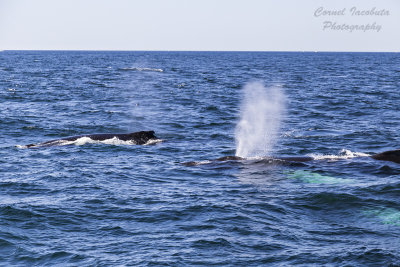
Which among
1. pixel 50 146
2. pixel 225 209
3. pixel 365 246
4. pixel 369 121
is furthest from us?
pixel 369 121

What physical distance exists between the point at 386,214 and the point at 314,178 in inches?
166

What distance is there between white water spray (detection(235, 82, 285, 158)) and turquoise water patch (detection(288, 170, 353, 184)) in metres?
4.88

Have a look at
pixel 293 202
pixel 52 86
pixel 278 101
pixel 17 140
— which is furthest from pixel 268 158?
pixel 52 86

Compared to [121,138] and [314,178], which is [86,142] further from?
[314,178]

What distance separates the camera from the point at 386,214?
15.6 metres

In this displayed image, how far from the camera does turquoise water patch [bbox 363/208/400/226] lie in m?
14.9

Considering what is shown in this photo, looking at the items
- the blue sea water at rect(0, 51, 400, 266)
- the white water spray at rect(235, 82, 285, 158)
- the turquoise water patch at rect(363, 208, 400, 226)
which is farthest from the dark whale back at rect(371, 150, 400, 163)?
the turquoise water patch at rect(363, 208, 400, 226)

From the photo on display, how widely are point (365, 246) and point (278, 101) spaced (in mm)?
40473

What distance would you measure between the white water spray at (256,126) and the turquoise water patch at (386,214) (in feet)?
30.7

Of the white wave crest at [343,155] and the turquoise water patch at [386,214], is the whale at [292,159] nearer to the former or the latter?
the white wave crest at [343,155]

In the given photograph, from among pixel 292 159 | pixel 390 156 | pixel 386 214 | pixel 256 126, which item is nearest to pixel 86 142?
pixel 292 159

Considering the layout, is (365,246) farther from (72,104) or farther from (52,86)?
(52,86)

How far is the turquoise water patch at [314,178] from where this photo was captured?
1912 centimetres

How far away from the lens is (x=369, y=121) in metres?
36.7
